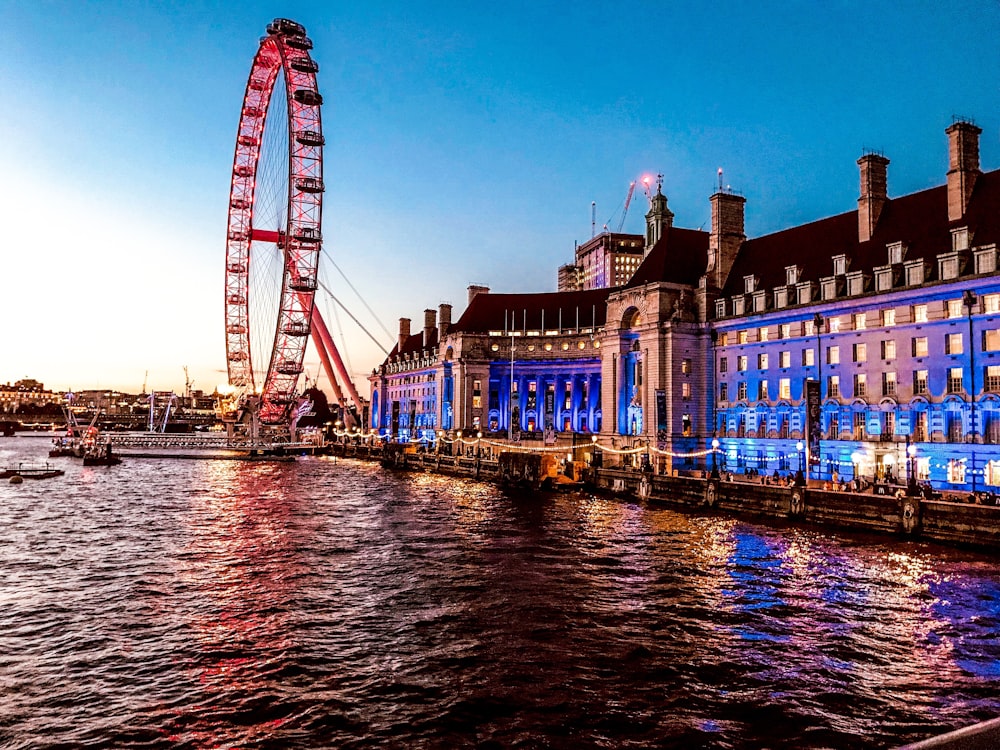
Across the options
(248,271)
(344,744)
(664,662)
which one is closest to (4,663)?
(344,744)

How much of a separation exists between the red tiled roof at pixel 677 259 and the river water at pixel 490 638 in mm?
43899

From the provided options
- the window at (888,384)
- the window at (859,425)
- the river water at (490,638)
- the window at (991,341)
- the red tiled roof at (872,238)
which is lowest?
the river water at (490,638)

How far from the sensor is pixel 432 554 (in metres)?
37.6

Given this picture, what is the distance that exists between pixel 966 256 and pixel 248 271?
93.0 m

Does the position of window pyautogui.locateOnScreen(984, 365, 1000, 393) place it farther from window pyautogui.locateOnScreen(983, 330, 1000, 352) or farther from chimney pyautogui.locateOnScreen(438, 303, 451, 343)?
chimney pyautogui.locateOnScreen(438, 303, 451, 343)

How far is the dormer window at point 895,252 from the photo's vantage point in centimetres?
5925

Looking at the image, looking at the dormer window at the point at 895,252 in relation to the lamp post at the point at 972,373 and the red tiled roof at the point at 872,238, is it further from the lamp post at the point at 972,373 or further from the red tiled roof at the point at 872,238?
the lamp post at the point at 972,373

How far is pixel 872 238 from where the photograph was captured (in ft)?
214

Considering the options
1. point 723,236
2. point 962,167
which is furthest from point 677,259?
point 962,167

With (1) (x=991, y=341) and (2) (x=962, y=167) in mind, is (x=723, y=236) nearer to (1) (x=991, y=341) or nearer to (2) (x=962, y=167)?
(2) (x=962, y=167)

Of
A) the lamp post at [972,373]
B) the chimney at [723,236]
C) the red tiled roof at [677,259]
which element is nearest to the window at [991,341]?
the lamp post at [972,373]

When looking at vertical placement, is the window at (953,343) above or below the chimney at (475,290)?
below

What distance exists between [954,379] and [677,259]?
3781 cm

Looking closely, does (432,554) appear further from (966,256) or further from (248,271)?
(248,271)
